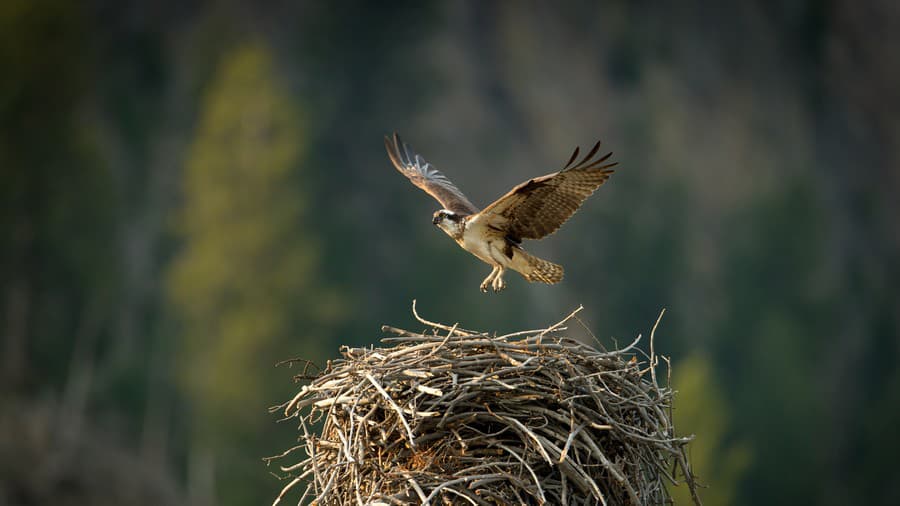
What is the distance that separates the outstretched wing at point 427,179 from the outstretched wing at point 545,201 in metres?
0.60

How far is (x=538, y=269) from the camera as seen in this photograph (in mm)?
7344

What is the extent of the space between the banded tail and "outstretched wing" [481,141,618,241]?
0.59ft

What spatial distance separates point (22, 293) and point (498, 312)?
1268 centimetres

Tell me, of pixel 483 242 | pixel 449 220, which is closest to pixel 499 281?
pixel 483 242

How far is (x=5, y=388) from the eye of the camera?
26406 mm

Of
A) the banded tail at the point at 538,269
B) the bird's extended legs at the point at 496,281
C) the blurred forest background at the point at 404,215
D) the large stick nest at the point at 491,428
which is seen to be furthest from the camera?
the blurred forest background at the point at 404,215

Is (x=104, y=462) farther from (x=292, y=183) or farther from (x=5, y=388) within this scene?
(x=292, y=183)

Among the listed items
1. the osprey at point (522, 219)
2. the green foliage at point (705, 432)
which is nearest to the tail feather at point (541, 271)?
the osprey at point (522, 219)

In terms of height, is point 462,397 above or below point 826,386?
below

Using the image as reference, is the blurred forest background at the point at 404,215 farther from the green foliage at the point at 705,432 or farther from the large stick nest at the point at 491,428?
the large stick nest at the point at 491,428

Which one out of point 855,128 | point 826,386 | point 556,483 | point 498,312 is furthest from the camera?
point 855,128

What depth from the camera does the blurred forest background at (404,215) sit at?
2511 centimetres

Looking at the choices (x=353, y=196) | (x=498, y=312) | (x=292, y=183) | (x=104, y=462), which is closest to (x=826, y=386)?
(x=498, y=312)

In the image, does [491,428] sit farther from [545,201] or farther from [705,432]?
[705,432]
